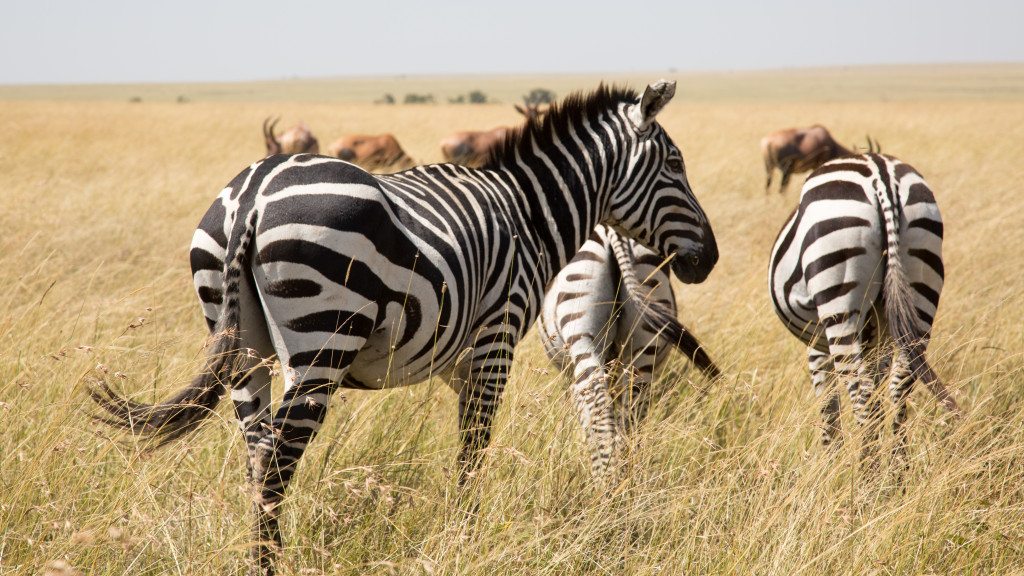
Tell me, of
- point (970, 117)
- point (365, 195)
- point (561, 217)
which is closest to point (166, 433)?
point (365, 195)

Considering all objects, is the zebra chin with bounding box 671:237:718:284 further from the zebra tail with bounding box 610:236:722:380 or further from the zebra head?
the zebra tail with bounding box 610:236:722:380

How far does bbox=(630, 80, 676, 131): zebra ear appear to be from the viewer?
3.47m

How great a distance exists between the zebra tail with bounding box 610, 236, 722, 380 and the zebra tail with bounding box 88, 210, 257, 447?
6.48 feet

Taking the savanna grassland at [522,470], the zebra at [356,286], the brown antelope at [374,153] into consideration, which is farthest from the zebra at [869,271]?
the brown antelope at [374,153]

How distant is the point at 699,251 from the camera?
373 cm

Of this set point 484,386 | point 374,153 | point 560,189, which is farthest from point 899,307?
point 374,153

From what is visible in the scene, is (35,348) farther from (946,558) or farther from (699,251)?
(946,558)

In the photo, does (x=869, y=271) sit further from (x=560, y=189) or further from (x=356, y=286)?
(x=356, y=286)

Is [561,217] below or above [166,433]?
above

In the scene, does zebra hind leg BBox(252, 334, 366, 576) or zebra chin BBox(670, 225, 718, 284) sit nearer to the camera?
zebra hind leg BBox(252, 334, 366, 576)

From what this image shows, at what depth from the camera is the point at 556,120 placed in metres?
3.58

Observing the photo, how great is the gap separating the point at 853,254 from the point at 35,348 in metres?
3.97

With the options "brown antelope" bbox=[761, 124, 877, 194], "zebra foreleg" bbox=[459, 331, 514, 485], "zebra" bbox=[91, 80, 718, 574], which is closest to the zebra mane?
"zebra" bbox=[91, 80, 718, 574]

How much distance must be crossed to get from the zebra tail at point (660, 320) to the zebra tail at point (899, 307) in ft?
2.58
